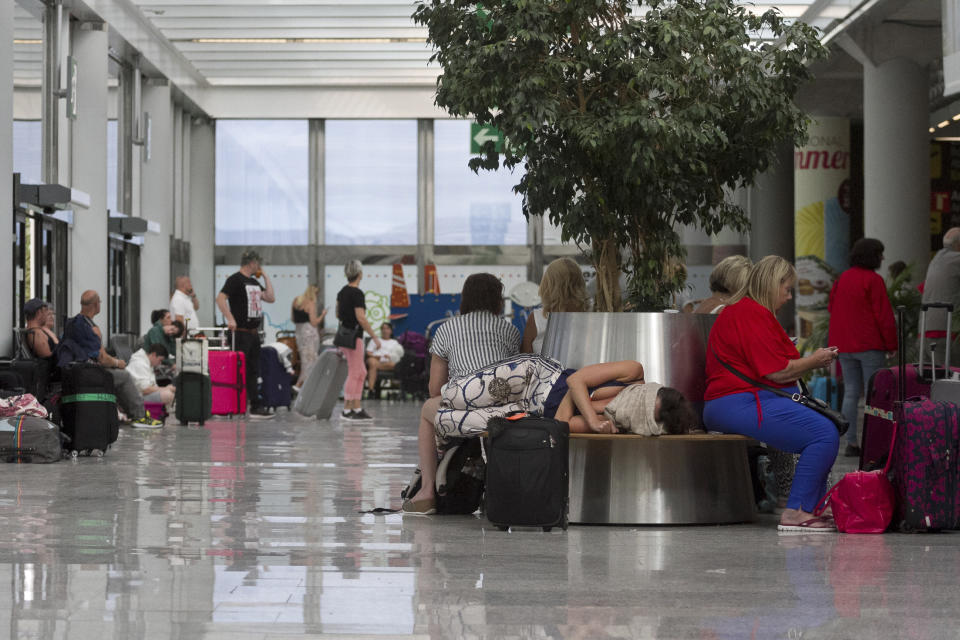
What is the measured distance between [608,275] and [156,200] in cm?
1611

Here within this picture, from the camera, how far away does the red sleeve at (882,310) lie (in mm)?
9227

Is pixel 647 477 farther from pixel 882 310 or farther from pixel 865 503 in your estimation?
pixel 882 310

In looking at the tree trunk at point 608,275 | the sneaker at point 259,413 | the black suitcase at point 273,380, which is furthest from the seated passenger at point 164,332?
the tree trunk at point 608,275

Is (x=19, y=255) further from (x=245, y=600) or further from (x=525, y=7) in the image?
(x=245, y=600)

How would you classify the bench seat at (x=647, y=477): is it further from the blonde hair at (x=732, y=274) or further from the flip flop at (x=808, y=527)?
the blonde hair at (x=732, y=274)

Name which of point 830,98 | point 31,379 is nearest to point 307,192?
point 830,98

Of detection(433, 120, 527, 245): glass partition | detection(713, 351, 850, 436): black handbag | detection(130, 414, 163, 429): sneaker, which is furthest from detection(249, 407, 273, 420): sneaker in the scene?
detection(433, 120, 527, 245): glass partition

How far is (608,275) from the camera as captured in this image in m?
7.02

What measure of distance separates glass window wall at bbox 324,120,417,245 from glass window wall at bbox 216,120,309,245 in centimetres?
52

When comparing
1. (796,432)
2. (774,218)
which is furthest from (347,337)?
(774,218)

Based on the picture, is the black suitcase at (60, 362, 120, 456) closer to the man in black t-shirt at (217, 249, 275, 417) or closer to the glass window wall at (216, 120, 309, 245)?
the man in black t-shirt at (217, 249, 275, 417)

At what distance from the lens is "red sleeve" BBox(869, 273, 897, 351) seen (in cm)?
923

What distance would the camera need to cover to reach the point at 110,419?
31.6 ft

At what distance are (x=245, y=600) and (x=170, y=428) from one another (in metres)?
9.45
